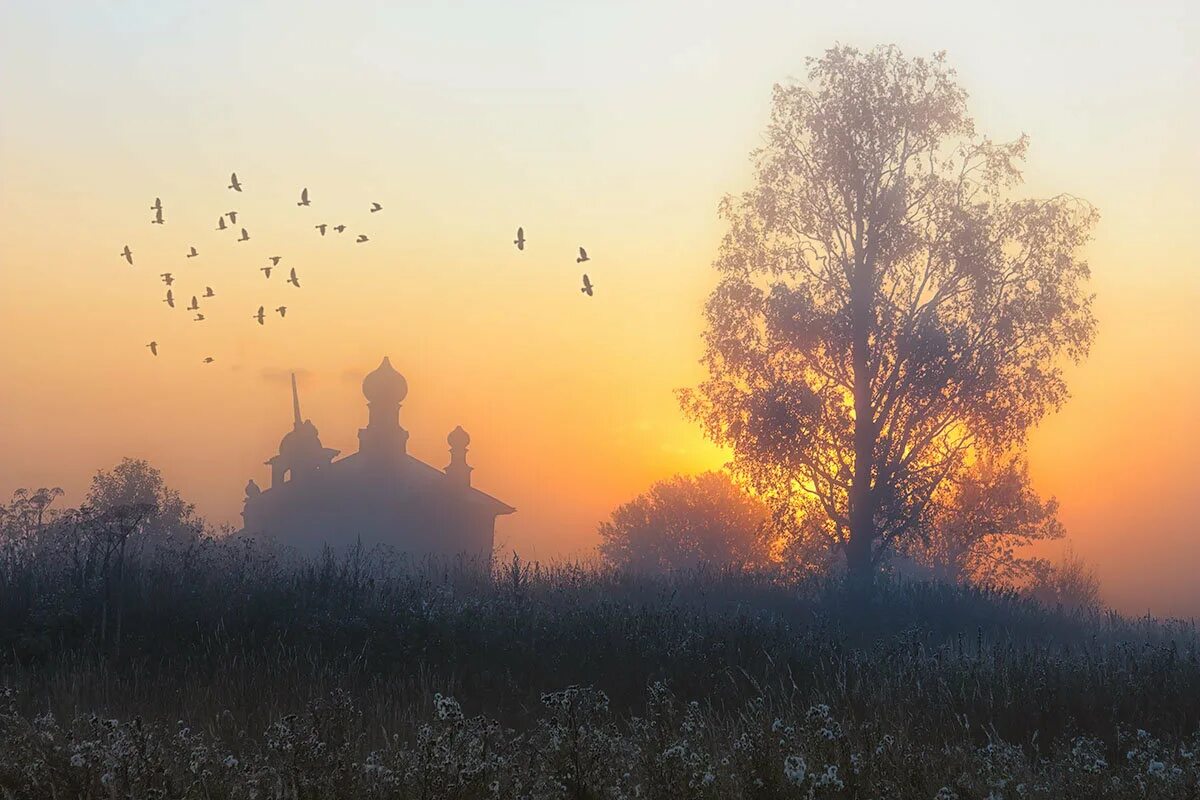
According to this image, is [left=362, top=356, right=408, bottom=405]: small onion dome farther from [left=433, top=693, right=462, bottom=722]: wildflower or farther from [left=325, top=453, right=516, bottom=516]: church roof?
[left=433, top=693, right=462, bottom=722]: wildflower

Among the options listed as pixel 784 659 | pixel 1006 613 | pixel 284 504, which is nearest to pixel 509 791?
pixel 784 659

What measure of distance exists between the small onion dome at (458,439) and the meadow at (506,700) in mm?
40200

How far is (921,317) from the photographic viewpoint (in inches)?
1129

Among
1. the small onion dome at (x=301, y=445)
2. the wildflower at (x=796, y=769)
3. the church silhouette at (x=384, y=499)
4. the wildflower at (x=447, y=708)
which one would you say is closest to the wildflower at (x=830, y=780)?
the wildflower at (x=796, y=769)

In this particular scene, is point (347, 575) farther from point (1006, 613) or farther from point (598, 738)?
point (1006, 613)

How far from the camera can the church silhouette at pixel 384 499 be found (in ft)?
190

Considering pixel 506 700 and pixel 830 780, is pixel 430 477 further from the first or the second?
pixel 830 780

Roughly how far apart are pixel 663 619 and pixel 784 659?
1847 mm

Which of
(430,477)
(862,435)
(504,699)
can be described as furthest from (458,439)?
(504,699)

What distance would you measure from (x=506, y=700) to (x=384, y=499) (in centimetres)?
4621

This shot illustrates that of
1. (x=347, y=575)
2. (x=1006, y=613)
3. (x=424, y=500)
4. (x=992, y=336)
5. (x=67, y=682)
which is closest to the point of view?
(x=67, y=682)

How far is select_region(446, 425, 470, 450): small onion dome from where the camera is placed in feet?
203

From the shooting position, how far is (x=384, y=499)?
58344 millimetres

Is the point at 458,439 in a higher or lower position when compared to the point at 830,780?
higher
